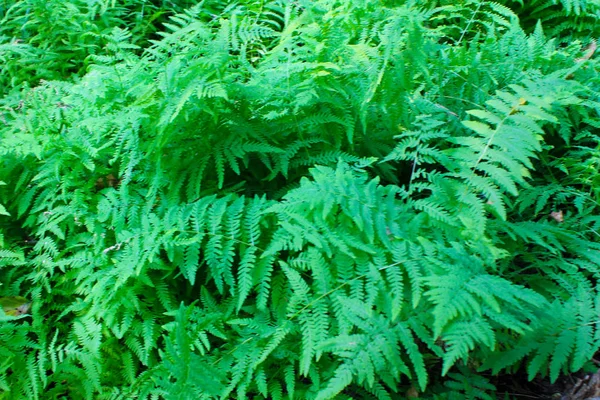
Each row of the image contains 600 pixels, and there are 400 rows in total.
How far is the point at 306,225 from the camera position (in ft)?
6.37

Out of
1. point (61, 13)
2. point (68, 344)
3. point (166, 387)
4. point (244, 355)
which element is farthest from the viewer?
point (61, 13)

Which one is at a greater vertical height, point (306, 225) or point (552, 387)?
point (306, 225)

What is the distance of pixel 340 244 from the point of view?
188cm

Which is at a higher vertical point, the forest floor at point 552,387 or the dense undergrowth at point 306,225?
the dense undergrowth at point 306,225

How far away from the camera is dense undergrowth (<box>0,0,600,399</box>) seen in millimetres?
1825

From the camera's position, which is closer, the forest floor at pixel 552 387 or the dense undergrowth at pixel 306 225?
the dense undergrowth at pixel 306 225

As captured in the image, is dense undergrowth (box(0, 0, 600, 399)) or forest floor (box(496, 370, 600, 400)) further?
forest floor (box(496, 370, 600, 400))

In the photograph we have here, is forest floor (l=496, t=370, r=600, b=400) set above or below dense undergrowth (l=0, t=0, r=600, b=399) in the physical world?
below

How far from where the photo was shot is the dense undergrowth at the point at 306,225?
183cm

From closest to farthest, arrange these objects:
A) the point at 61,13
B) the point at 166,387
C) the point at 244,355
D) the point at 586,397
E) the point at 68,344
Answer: the point at 166,387
the point at 244,355
the point at 586,397
the point at 68,344
the point at 61,13

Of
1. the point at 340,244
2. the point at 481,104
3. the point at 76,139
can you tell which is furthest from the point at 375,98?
the point at 76,139

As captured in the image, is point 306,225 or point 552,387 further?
point 552,387

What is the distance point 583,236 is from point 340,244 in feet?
3.90

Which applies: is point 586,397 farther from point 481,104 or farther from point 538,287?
point 481,104
